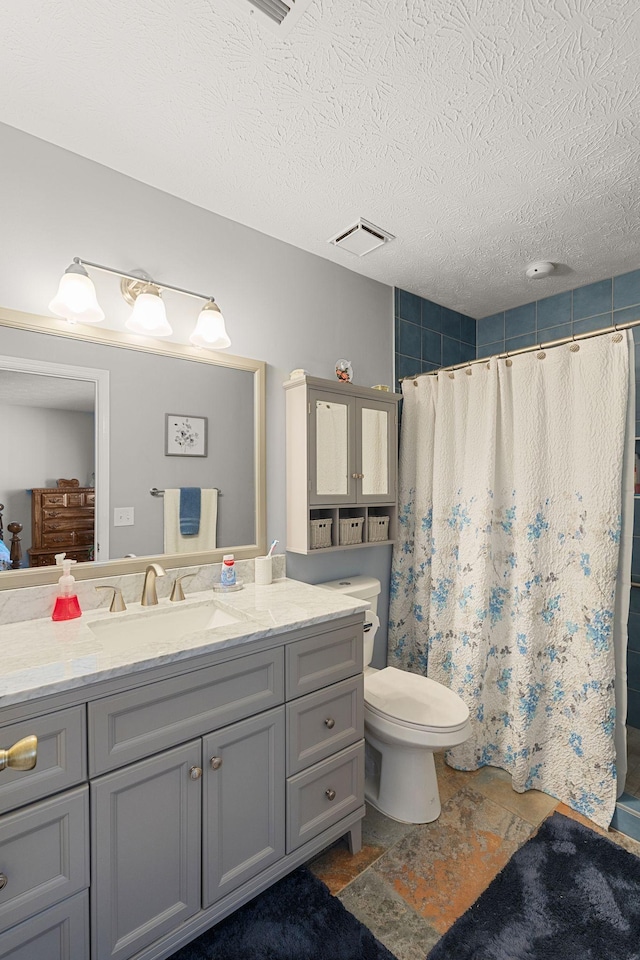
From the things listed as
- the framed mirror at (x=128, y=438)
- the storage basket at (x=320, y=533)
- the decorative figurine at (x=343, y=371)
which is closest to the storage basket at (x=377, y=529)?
the storage basket at (x=320, y=533)

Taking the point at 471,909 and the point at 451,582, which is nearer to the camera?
the point at 471,909

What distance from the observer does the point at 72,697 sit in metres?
1.04

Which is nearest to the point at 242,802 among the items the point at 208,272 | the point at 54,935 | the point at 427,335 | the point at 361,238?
the point at 54,935

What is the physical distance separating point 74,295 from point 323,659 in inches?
55.8

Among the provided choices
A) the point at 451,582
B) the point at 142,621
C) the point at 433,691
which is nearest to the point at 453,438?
the point at 451,582

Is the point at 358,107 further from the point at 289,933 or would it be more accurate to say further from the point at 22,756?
the point at 289,933

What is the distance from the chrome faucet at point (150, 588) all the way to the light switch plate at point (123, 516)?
0.18m

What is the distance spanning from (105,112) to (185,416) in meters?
0.96

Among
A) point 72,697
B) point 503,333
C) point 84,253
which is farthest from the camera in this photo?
point 503,333

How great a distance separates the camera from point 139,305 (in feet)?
5.37

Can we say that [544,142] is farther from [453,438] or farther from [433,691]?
[433,691]

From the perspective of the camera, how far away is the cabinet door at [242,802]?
49.6 inches

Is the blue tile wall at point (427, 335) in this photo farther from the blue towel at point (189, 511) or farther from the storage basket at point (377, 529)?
the blue towel at point (189, 511)

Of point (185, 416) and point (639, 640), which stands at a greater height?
point (185, 416)
